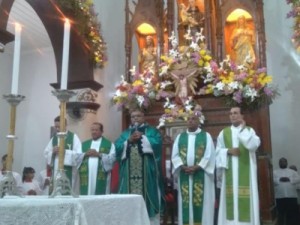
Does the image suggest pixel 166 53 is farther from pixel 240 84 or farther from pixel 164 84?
pixel 240 84

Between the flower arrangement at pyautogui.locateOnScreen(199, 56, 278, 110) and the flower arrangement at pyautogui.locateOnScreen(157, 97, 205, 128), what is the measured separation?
371mm

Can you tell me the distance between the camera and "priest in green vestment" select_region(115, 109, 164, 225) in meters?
5.18

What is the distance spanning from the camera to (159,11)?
318 inches

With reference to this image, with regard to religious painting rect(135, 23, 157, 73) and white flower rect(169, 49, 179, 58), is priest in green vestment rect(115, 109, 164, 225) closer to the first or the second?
white flower rect(169, 49, 179, 58)

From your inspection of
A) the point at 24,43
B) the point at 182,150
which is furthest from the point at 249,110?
the point at 24,43

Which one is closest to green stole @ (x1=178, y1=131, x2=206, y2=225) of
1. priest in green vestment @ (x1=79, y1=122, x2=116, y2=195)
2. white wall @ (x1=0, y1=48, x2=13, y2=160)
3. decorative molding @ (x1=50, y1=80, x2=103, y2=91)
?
priest in green vestment @ (x1=79, y1=122, x2=116, y2=195)

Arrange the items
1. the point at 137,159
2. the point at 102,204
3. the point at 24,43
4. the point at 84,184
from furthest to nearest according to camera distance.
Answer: the point at 24,43 → the point at 84,184 → the point at 137,159 → the point at 102,204

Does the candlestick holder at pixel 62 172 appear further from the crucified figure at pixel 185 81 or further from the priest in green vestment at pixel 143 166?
the crucified figure at pixel 185 81

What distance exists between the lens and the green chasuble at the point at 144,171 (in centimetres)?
519

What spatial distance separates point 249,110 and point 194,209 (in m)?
2.38

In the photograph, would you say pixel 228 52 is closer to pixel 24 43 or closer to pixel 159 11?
Answer: pixel 159 11

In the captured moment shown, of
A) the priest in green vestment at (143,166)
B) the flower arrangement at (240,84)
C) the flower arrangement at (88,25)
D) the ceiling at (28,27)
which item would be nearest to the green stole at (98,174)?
the priest in green vestment at (143,166)

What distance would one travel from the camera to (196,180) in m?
5.33

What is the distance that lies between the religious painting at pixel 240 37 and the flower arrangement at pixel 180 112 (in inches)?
45.2
